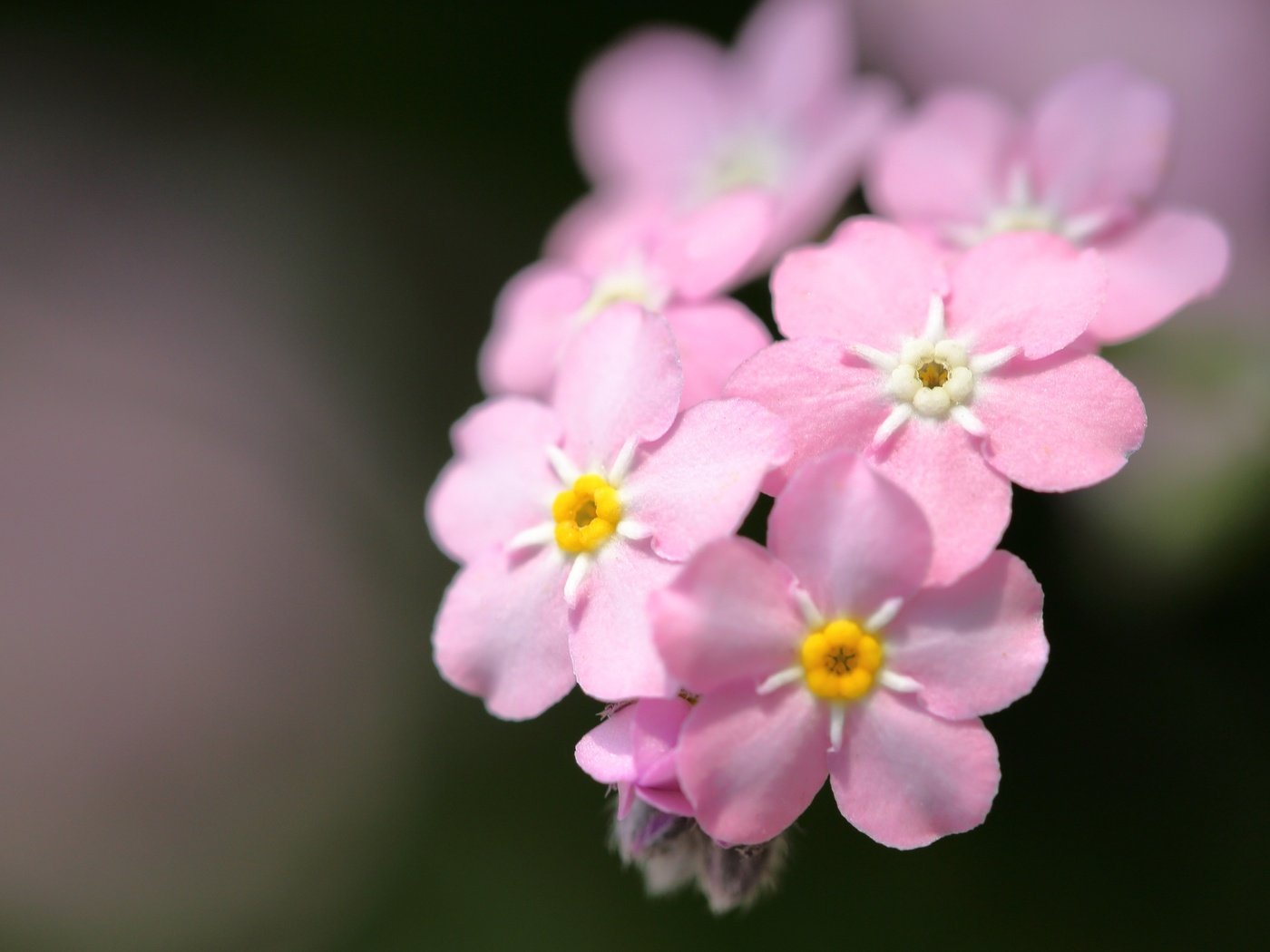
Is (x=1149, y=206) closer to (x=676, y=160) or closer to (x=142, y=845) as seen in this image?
(x=676, y=160)

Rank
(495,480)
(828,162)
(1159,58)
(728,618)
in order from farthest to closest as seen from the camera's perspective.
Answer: (1159,58) → (828,162) → (495,480) → (728,618)

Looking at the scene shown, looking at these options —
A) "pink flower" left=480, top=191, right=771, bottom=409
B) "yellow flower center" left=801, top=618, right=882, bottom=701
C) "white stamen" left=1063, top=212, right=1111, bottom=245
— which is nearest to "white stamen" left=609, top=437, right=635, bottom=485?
"pink flower" left=480, top=191, right=771, bottom=409

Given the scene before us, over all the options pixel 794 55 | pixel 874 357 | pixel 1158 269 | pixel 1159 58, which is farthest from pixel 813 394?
pixel 1159 58

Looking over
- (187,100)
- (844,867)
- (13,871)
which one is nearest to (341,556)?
(13,871)

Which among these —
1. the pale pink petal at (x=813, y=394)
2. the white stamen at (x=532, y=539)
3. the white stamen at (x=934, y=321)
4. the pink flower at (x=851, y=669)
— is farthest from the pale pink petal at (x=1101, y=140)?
the white stamen at (x=532, y=539)

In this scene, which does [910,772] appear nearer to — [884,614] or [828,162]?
[884,614]

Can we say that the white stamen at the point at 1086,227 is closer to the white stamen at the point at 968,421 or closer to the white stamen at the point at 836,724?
the white stamen at the point at 968,421
